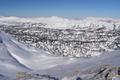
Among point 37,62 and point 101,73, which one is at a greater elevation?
point 101,73

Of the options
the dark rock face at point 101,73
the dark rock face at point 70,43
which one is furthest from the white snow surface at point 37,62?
the dark rock face at point 70,43

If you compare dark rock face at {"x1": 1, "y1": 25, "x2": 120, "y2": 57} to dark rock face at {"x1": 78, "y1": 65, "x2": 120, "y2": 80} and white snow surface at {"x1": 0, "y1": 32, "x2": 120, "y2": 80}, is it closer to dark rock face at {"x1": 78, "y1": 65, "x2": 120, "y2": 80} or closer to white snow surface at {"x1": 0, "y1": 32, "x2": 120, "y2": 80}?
Result: white snow surface at {"x1": 0, "y1": 32, "x2": 120, "y2": 80}

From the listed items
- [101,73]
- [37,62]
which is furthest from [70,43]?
[101,73]

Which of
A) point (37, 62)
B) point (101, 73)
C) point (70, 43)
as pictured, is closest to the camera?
point (101, 73)

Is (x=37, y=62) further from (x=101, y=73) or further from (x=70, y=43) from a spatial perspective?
(x=70, y=43)

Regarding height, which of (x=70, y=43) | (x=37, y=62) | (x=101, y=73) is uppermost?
(x=101, y=73)

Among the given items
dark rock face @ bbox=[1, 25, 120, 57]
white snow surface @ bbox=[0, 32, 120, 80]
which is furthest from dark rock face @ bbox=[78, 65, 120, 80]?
dark rock face @ bbox=[1, 25, 120, 57]

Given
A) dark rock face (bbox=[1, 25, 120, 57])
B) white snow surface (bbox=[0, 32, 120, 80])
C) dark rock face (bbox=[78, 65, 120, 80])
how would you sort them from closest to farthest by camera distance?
dark rock face (bbox=[78, 65, 120, 80]), white snow surface (bbox=[0, 32, 120, 80]), dark rock face (bbox=[1, 25, 120, 57])

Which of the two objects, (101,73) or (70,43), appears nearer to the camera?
(101,73)

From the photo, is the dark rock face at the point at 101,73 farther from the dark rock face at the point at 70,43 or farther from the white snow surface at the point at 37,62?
the dark rock face at the point at 70,43
